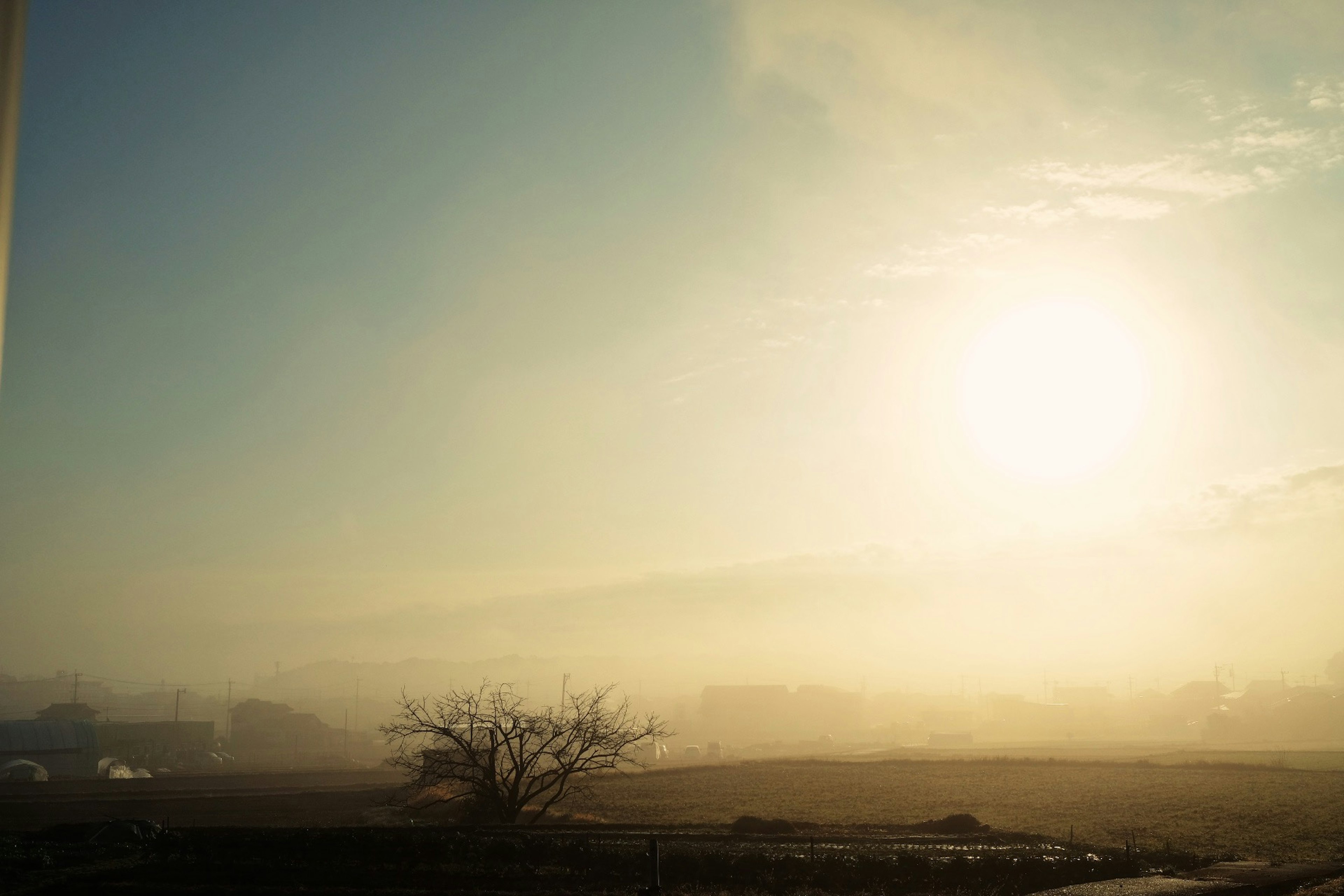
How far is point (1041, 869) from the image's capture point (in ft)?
72.6

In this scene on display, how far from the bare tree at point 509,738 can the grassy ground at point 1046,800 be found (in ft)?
17.0

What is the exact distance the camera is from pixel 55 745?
8481cm

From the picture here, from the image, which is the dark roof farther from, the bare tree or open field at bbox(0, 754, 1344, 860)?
the bare tree

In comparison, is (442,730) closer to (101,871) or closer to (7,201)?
(101,871)

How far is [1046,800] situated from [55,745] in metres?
85.5

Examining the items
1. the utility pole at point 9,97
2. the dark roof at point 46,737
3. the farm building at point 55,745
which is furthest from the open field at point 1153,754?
the utility pole at point 9,97

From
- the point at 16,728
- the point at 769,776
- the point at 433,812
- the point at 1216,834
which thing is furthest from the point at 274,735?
the point at 1216,834

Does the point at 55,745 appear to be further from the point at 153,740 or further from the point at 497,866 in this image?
the point at 497,866

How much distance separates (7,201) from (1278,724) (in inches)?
7072

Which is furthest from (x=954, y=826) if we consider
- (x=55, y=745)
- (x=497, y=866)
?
(x=55, y=745)

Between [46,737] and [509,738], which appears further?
[46,737]

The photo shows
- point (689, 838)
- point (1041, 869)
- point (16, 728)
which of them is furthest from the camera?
point (16, 728)

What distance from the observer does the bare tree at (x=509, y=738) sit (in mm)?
32125

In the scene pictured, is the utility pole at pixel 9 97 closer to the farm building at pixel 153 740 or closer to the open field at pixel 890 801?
the open field at pixel 890 801
